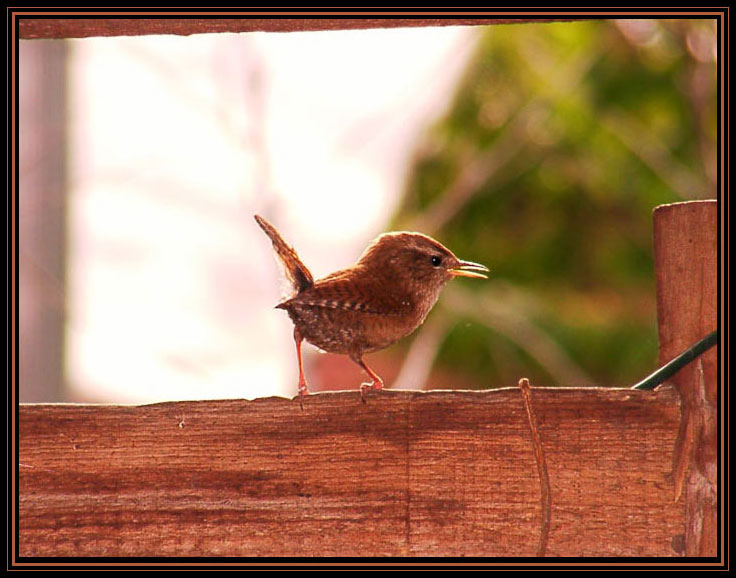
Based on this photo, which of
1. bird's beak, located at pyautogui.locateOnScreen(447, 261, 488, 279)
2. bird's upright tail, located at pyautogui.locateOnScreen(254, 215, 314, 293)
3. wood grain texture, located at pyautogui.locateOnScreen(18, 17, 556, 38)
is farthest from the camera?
bird's beak, located at pyautogui.locateOnScreen(447, 261, 488, 279)

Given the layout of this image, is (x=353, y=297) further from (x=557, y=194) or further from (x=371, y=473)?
(x=557, y=194)

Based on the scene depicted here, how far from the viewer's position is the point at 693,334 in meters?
1.99

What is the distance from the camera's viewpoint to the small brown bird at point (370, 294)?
267cm

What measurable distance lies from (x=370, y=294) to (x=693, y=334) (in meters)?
1.03

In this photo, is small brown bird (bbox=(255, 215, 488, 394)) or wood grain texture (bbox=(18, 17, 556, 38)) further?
small brown bird (bbox=(255, 215, 488, 394))

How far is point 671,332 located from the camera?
2.01 metres

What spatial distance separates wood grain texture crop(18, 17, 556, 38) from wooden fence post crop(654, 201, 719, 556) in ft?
1.80

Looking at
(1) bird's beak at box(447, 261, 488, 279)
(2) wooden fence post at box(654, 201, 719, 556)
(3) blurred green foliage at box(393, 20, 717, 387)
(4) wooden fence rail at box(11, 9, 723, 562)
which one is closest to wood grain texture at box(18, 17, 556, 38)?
(4) wooden fence rail at box(11, 9, 723, 562)

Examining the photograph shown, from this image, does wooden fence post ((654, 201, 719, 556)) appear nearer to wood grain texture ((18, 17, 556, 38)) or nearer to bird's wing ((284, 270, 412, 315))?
wood grain texture ((18, 17, 556, 38))

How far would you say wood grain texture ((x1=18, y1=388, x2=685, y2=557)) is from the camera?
191 centimetres

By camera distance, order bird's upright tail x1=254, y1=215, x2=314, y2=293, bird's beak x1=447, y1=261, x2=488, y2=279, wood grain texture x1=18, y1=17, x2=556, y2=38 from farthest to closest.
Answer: bird's beak x1=447, y1=261, x2=488, y2=279
bird's upright tail x1=254, y1=215, x2=314, y2=293
wood grain texture x1=18, y1=17, x2=556, y2=38

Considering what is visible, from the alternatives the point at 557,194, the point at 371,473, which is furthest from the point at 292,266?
the point at 557,194

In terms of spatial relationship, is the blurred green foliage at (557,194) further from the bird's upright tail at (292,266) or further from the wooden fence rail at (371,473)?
the wooden fence rail at (371,473)

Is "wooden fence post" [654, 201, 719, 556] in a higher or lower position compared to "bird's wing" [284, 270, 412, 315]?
lower
